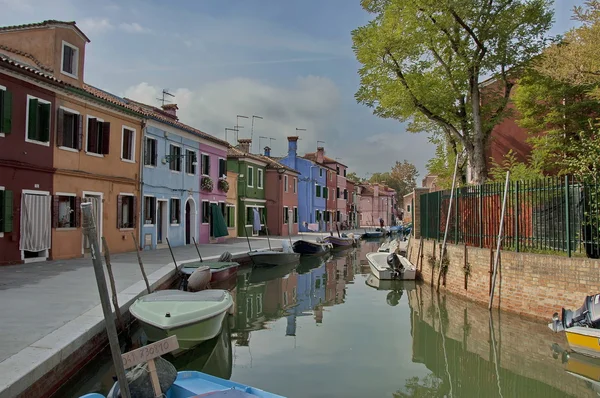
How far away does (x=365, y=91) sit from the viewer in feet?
63.0

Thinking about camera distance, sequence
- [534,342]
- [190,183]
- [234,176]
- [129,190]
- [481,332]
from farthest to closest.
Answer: [234,176], [190,183], [129,190], [481,332], [534,342]

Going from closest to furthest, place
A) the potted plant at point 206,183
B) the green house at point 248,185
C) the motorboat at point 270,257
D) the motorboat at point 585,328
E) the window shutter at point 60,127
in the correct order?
the motorboat at point 585,328
the window shutter at point 60,127
the motorboat at point 270,257
the potted plant at point 206,183
the green house at point 248,185

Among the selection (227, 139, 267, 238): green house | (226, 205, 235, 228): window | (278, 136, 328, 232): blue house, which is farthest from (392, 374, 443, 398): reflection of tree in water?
(278, 136, 328, 232): blue house

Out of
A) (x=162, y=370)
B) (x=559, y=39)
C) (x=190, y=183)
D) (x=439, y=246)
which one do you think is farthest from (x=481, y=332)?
(x=190, y=183)

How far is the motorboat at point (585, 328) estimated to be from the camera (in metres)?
7.10

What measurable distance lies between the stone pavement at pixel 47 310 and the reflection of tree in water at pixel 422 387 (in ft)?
14.7

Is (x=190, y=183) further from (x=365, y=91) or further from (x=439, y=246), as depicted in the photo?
(x=439, y=246)

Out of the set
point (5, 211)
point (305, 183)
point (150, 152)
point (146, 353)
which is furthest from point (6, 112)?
point (305, 183)

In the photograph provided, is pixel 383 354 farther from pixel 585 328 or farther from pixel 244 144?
pixel 244 144

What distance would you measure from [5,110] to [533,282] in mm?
14071

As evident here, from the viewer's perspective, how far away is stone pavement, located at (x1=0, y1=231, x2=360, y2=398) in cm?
529

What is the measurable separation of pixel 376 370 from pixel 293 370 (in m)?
1.30

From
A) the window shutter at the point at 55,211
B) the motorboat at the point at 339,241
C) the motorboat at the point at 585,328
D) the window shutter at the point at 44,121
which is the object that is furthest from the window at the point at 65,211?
the motorboat at the point at 339,241

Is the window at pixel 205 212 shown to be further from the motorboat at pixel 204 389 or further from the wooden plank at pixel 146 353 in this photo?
the wooden plank at pixel 146 353
